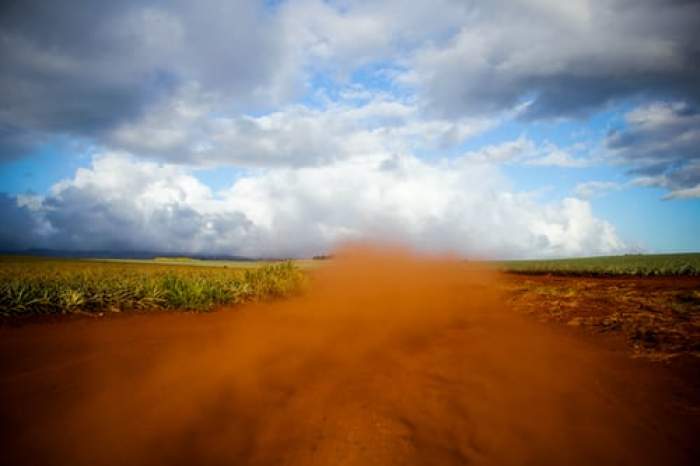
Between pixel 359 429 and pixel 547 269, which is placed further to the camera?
pixel 547 269

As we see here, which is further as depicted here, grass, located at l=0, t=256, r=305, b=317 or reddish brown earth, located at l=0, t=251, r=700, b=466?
grass, located at l=0, t=256, r=305, b=317

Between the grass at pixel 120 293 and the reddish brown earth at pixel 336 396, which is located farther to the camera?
the grass at pixel 120 293

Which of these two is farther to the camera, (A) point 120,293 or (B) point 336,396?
(A) point 120,293

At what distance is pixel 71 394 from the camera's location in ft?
13.4

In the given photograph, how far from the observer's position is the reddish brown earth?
10.2 feet

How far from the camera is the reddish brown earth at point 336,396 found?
3098mm

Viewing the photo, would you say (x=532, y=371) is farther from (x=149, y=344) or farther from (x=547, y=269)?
(x=547, y=269)

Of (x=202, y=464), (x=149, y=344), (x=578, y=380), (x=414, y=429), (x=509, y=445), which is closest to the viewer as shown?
(x=202, y=464)

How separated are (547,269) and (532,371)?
37.5 meters

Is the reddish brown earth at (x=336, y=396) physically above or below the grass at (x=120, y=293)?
below

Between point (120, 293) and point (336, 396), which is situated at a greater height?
point (120, 293)

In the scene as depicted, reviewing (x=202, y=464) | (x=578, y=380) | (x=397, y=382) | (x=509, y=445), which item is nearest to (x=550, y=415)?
(x=509, y=445)

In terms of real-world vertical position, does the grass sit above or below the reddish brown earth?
above

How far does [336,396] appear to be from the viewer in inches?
163
